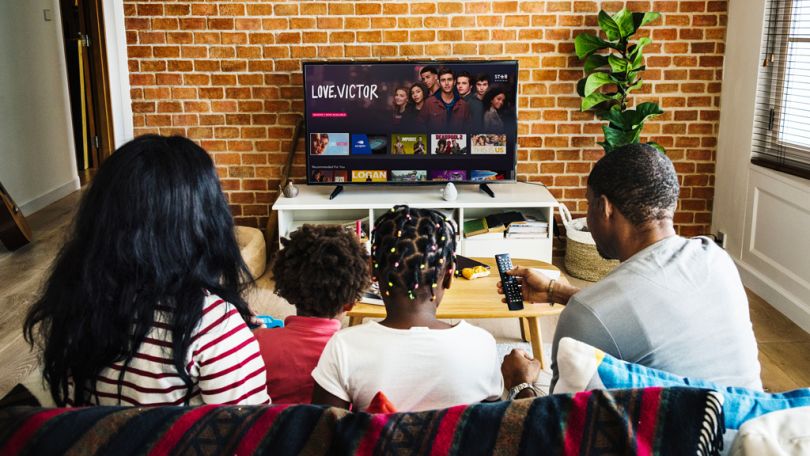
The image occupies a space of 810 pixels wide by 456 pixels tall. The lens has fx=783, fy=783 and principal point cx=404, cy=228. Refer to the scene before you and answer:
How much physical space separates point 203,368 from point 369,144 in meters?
3.04

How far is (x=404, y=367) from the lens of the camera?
1593 mm

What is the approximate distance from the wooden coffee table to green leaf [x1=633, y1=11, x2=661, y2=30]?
68.6 inches

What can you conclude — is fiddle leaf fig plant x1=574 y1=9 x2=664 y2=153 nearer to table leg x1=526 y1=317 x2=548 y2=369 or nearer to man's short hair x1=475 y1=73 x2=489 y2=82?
man's short hair x1=475 y1=73 x2=489 y2=82

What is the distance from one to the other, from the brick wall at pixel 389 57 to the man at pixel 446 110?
295 mm

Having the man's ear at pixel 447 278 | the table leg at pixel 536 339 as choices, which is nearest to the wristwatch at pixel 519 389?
the man's ear at pixel 447 278

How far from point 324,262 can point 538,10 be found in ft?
9.70

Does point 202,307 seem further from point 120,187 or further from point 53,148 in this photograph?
point 53,148

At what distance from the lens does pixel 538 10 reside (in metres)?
4.45

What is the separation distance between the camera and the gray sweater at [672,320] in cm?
159

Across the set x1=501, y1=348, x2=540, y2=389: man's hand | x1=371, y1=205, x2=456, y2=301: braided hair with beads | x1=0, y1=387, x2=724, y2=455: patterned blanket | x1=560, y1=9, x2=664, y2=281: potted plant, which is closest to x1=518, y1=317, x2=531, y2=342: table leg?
x1=560, y1=9, x2=664, y2=281: potted plant

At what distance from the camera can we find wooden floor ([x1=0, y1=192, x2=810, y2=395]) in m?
3.14

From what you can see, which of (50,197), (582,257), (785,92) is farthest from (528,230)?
(50,197)

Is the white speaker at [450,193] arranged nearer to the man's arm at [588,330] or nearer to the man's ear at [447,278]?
the man's ear at [447,278]

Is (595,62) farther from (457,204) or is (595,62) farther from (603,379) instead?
(603,379)
